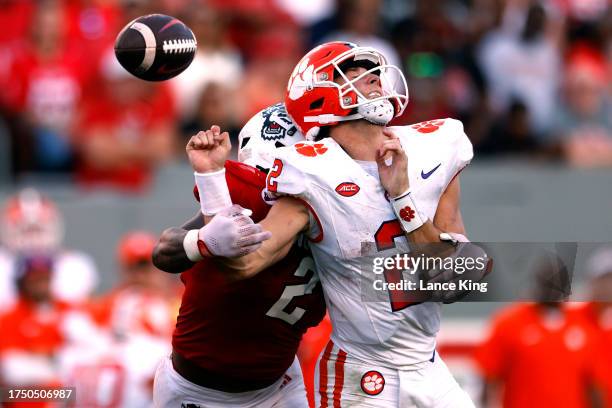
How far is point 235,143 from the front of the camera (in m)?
9.82

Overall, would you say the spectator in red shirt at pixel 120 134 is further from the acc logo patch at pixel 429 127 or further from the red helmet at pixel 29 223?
the acc logo patch at pixel 429 127

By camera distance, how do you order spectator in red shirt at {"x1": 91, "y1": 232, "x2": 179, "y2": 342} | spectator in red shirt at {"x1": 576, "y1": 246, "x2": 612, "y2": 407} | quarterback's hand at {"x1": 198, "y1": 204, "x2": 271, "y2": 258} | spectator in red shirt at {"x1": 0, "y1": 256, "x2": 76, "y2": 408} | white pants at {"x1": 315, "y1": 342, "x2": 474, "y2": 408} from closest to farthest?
quarterback's hand at {"x1": 198, "y1": 204, "x2": 271, "y2": 258}
white pants at {"x1": 315, "y1": 342, "x2": 474, "y2": 408}
spectator in red shirt at {"x1": 576, "y1": 246, "x2": 612, "y2": 407}
spectator in red shirt at {"x1": 91, "y1": 232, "x2": 179, "y2": 342}
spectator in red shirt at {"x1": 0, "y1": 256, "x2": 76, "y2": 408}

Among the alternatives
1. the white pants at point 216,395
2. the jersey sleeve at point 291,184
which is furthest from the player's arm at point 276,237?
the white pants at point 216,395

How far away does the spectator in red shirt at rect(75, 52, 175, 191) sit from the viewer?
10.0 m

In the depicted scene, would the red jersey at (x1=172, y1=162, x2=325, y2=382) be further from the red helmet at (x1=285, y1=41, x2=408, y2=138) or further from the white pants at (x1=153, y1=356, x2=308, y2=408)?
the red helmet at (x1=285, y1=41, x2=408, y2=138)

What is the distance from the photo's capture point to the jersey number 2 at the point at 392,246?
4.92 meters

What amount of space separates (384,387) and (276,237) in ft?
2.28

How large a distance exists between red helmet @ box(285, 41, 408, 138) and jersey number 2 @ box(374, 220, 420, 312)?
40 cm

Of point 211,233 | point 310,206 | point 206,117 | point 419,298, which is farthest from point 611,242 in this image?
point 206,117

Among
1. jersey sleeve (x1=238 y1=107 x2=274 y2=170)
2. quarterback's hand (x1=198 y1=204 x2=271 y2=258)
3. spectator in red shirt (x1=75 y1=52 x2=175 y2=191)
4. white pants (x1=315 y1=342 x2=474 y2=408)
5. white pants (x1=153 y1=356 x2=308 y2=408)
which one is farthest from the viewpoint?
spectator in red shirt (x1=75 y1=52 x2=175 y2=191)

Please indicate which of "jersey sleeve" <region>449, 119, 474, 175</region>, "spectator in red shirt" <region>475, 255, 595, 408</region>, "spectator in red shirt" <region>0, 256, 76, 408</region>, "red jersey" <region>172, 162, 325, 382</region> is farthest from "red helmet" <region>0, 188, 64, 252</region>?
"jersey sleeve" <region>449, 119, 474, 175</region>

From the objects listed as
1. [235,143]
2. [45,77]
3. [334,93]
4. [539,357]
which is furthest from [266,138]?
[45,77]

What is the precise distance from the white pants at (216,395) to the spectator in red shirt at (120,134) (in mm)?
4605

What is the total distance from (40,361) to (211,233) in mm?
4494
